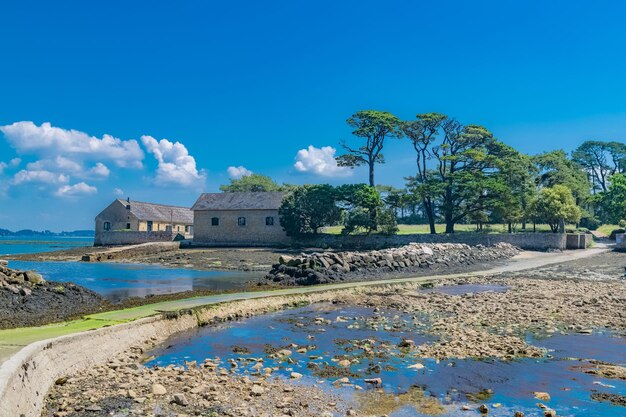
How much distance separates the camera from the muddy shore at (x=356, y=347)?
7.53 m

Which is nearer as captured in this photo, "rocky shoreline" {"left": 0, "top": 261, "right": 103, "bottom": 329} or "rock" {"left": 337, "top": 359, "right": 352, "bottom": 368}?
"rock" {"left": 337, "top": 359, "right": 352, "bottom": 368}

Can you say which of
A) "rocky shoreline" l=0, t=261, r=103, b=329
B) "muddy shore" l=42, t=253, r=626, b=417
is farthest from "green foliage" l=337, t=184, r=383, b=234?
"rocky shoreline" l=0, t=261, r=103, b=329

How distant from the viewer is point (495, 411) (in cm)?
762

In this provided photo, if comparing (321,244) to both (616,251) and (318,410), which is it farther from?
(318,410)

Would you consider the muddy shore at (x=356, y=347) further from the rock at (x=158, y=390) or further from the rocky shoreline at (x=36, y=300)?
the rocky shoreline at (x=36, y=300)

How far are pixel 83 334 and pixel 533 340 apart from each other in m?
9.84

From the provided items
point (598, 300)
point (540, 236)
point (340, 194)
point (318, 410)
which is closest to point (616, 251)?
point (540, 236)

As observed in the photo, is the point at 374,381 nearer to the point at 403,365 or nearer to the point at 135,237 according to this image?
the point at 403,365

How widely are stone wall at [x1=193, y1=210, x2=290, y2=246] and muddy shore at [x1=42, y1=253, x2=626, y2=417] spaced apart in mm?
37186

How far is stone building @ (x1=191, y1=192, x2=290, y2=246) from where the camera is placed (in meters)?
59.0

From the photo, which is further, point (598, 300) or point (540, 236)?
point (540, 236)

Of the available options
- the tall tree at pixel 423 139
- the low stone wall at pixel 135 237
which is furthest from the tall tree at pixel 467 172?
the low stone wall at pixel 135 237

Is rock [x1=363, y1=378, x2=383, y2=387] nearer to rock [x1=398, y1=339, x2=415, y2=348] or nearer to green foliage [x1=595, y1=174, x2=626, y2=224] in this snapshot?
rock [x1=398, y1=339, x2=415, y2=348]

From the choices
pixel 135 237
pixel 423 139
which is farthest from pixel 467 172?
pixel 135 237
